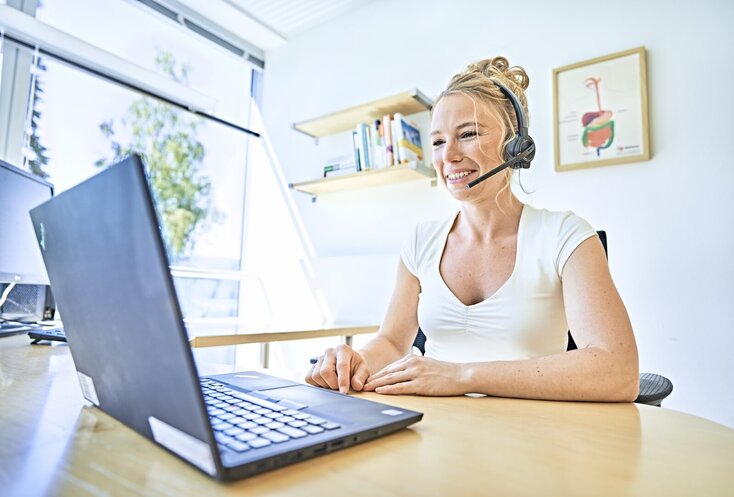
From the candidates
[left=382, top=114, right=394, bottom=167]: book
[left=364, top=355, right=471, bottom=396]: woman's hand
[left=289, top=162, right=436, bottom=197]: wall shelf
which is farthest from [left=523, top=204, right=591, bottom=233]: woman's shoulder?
[left=382, top=114, right=394, bottom=167]: book

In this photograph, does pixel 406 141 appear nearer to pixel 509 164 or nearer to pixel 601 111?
pixel 601 111

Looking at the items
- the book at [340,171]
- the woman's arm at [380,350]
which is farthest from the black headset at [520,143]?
the book at [340,171]

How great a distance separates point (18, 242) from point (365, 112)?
1.94m

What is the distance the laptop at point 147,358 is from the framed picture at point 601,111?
2007mm

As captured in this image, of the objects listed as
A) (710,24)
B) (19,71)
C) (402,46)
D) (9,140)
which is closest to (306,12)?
(402,46)

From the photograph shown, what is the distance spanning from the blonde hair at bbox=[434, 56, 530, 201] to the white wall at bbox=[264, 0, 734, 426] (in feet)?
3.61

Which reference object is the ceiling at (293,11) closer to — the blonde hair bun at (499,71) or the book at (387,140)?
the book at (387,140)

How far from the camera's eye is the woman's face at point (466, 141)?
45.6 inches

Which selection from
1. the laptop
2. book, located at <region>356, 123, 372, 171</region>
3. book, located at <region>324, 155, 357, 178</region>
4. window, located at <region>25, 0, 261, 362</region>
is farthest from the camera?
book, located at <region>324, 155, 357, 178</region>

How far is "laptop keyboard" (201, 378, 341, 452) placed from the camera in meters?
0.39

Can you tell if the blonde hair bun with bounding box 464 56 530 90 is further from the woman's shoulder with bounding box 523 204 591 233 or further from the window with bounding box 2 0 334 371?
the window with bounding box 2 0 334 371

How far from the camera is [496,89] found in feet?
3.81

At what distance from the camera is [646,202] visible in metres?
2.02

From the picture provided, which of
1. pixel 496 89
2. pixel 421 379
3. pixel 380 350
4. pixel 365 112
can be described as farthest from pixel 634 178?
pixel 421 379
